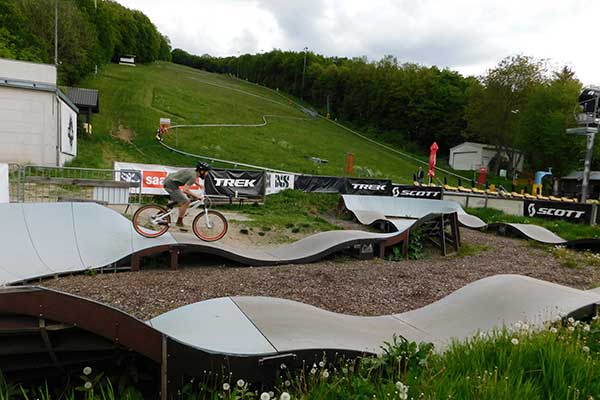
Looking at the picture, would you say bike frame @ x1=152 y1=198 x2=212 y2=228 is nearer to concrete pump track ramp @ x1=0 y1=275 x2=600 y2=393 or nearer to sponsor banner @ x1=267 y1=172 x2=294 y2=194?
concrete pump track ramp @ x1=0 y1=275 x2=600 y2=393

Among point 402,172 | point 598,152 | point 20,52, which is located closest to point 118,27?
point 20,52

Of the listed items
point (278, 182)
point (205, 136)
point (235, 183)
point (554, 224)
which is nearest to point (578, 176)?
point (554, 224)

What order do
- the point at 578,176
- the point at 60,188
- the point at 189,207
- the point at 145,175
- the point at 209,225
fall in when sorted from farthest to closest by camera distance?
the point at 578,176
the point at 145,175
the point at 60,188
the point at 189,207
the point at 209,225

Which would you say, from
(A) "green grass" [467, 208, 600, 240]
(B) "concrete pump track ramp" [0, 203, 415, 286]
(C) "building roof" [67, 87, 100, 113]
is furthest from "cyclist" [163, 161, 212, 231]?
(C) "building roof" [67, 87, 100, 113]

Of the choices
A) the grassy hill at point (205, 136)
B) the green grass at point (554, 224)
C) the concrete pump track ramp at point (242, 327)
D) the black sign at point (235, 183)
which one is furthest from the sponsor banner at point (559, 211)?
the concrete pump track ramp at point (242, 327)

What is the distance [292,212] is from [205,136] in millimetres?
18168

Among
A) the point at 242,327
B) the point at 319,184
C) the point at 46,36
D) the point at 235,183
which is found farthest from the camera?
the point at 46,36

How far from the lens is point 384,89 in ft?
233

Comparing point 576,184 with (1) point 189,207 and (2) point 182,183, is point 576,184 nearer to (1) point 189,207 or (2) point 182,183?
(1) point 189,207

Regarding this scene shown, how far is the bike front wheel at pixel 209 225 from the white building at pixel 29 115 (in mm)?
13212

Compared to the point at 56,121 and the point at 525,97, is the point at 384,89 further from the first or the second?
the point at 56,121

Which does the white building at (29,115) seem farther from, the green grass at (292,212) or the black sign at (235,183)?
the green grass at (292,212)

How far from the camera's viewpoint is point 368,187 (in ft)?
70.4

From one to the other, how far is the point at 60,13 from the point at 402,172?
35.8m
